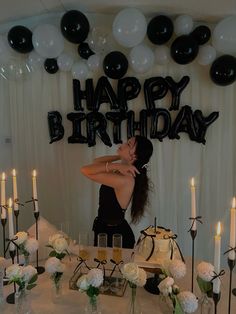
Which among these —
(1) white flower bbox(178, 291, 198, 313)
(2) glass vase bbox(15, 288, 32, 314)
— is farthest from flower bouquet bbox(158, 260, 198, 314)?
(2) glass vase bbox(15, 288, 32, 314)

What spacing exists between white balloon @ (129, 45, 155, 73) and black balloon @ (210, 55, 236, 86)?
56cm

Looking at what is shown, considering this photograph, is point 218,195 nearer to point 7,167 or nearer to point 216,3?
point 216,3

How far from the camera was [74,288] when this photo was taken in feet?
5.35

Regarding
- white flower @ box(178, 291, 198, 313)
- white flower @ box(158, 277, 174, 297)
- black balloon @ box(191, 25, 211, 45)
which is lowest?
white flower @ box(178, 291, 198, 313)

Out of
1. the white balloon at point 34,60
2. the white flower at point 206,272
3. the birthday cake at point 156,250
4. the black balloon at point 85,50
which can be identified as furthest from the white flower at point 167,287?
the white balloon at point 34,60

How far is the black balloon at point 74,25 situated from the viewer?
2703 mm

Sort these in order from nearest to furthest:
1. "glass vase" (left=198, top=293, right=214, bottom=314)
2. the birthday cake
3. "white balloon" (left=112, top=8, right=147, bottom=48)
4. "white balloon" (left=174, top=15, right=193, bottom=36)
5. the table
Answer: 1. "glass vase" (left=198, top=293, right=214, bottom=314)
2. the table
3. the birthday cake
4. "white balloon" (left=112, top=8, right=147, bottom=48)
5. "white balloon" (left=174, top=15, right=193, bottom=36)

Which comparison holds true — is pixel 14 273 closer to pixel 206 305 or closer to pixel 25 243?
pixel 25 243

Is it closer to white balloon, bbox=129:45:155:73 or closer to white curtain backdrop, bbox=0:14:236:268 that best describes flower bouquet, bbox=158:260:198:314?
white curtain backdrop, bbox=0:14:236:268

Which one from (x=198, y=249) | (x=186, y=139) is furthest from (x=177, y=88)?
(x=198, y=249)

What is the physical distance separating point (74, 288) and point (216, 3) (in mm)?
2373

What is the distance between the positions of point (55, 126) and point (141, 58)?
3.52 ft

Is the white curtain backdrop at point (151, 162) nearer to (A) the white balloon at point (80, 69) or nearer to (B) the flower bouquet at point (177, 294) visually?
(A) the white balloon at point (80, 69)

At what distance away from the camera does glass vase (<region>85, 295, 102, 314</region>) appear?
53.4 inches
